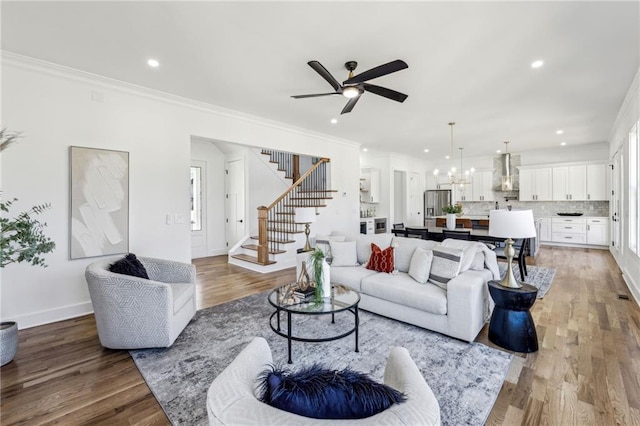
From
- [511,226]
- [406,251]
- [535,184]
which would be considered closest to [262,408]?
[511,226]

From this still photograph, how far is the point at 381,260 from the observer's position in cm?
373

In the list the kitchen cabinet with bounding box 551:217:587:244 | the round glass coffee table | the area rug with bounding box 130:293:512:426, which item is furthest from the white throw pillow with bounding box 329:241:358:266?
the kitchen cabinet with bounding box 551:217:587:244

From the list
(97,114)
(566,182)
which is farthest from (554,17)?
(566,182)

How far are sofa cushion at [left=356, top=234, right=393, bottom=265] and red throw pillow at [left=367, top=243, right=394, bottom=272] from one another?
0.74 feet

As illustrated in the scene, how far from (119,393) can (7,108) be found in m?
3.17

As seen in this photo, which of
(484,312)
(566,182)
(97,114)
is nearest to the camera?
(484,312)

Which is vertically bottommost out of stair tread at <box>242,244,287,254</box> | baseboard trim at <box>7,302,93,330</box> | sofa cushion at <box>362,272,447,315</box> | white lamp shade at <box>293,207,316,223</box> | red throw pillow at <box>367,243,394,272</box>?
baseboard trim at <box>7,302,93,330</box>

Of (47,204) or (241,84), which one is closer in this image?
(47,204)

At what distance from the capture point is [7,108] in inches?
121

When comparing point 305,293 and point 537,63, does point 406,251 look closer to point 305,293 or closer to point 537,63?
point 305,293

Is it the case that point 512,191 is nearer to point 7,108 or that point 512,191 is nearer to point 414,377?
point 414,377

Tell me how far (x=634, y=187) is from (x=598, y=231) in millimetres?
4614

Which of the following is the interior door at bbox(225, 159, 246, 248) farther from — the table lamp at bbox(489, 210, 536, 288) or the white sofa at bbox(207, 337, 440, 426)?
the white sofa at bbox(207, 337, 440, 426)

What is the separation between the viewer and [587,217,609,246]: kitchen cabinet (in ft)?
24.7
